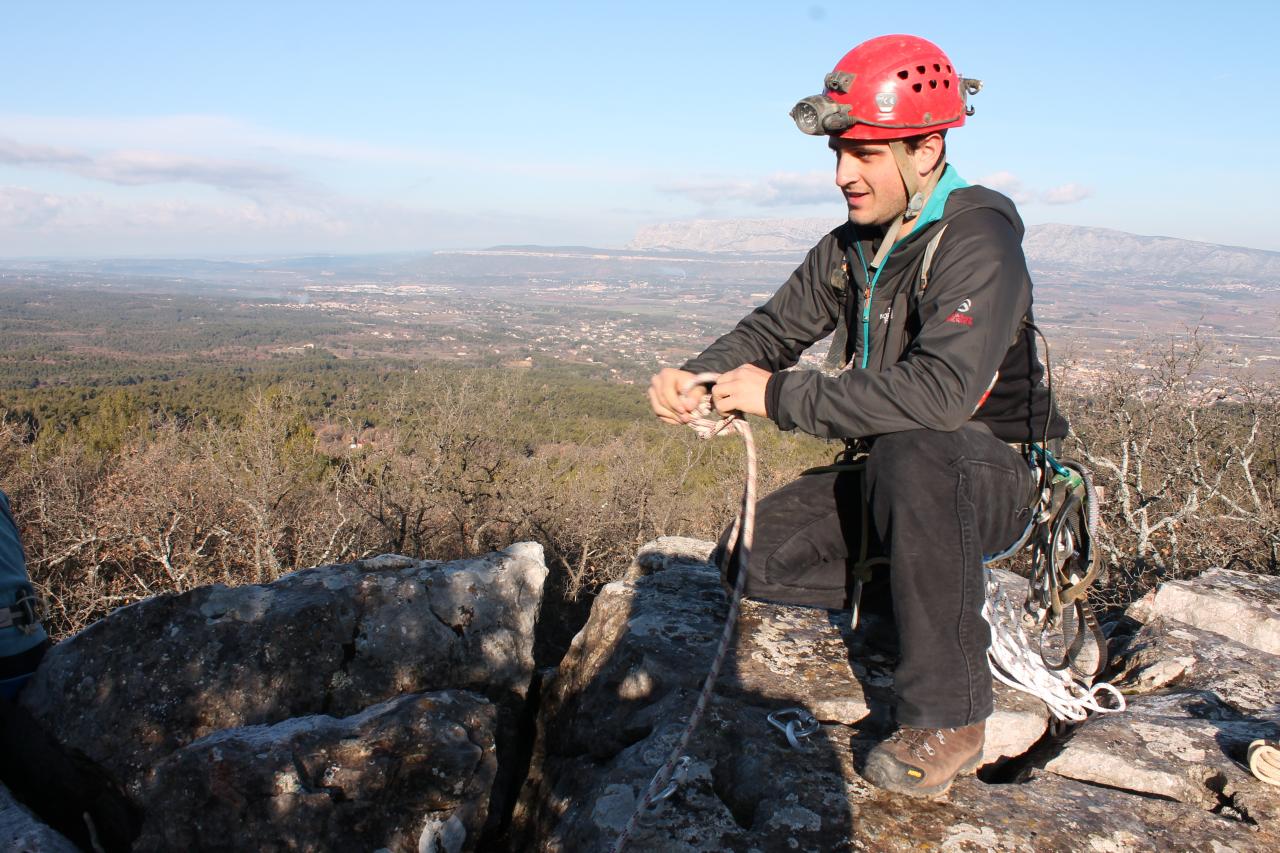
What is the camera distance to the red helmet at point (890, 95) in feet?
8.50

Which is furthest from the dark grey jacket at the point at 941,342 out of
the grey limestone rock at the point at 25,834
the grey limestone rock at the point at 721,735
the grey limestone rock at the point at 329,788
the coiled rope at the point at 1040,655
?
the grey limestone rock at the point at 25,834

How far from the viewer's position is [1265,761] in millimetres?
2439

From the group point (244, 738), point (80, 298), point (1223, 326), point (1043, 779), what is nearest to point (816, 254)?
point (1043, 779)

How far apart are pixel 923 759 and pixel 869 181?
2.03 metres

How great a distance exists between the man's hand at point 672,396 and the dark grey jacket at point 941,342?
0.29 meters

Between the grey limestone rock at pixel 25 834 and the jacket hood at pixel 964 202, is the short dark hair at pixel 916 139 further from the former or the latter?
the grey limestone rock at pixel 25 834

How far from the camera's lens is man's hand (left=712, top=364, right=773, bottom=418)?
8.53 ft

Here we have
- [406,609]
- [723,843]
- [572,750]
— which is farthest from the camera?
[406,609]

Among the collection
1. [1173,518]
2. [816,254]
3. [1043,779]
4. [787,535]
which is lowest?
[1173,518]

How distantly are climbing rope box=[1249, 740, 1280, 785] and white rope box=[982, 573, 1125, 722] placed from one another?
55 centimetres

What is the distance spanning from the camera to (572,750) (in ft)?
10.2

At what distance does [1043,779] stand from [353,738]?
93.8 inches

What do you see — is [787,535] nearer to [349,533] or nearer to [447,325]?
[349,533]

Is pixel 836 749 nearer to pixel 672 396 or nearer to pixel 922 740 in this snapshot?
pixel 922 740
